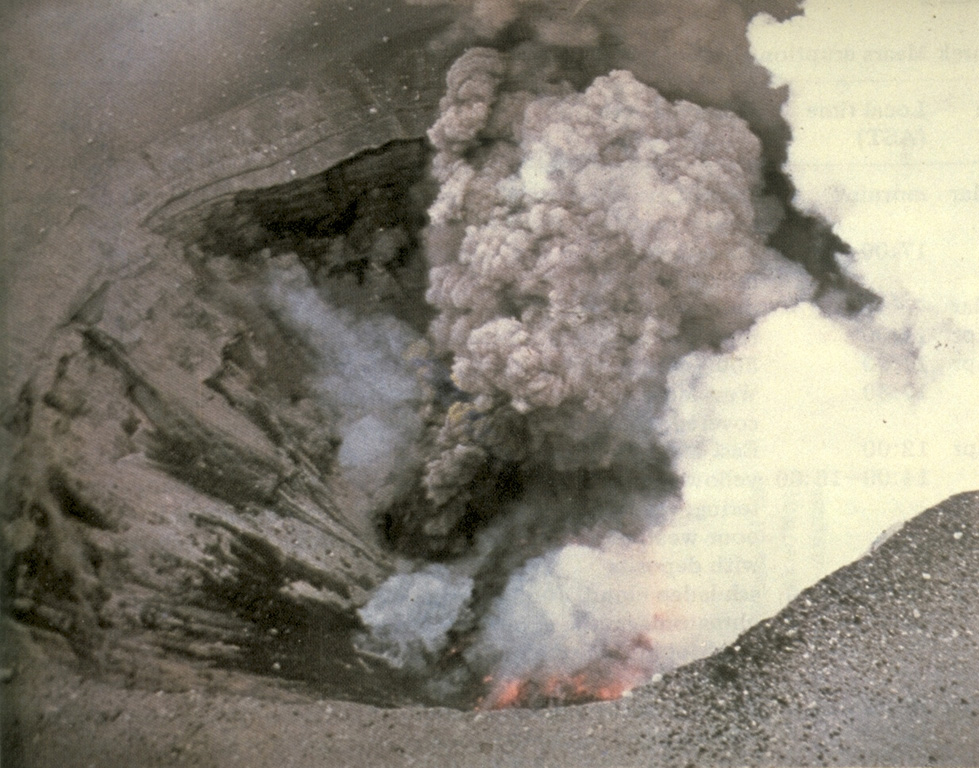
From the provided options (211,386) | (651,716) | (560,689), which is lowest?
(651,716)

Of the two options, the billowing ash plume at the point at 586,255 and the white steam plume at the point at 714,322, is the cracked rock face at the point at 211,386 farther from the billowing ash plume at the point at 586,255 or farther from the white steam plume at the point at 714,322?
the white steam plume at the point at 714,322

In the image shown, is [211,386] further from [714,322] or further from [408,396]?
[714,322]

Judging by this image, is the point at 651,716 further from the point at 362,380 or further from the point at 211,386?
the point at 211,386

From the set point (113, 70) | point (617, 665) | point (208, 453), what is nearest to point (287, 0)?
point (113, 70)

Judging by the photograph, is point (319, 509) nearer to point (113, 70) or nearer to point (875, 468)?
point (113, 70)

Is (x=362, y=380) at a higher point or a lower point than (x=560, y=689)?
higher

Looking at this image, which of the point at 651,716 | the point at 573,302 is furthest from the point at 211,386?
the point at 651,716

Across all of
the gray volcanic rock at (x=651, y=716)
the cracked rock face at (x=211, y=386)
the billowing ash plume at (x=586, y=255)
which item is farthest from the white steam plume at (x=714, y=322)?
the cracked rock face at (x=211, y=386)
